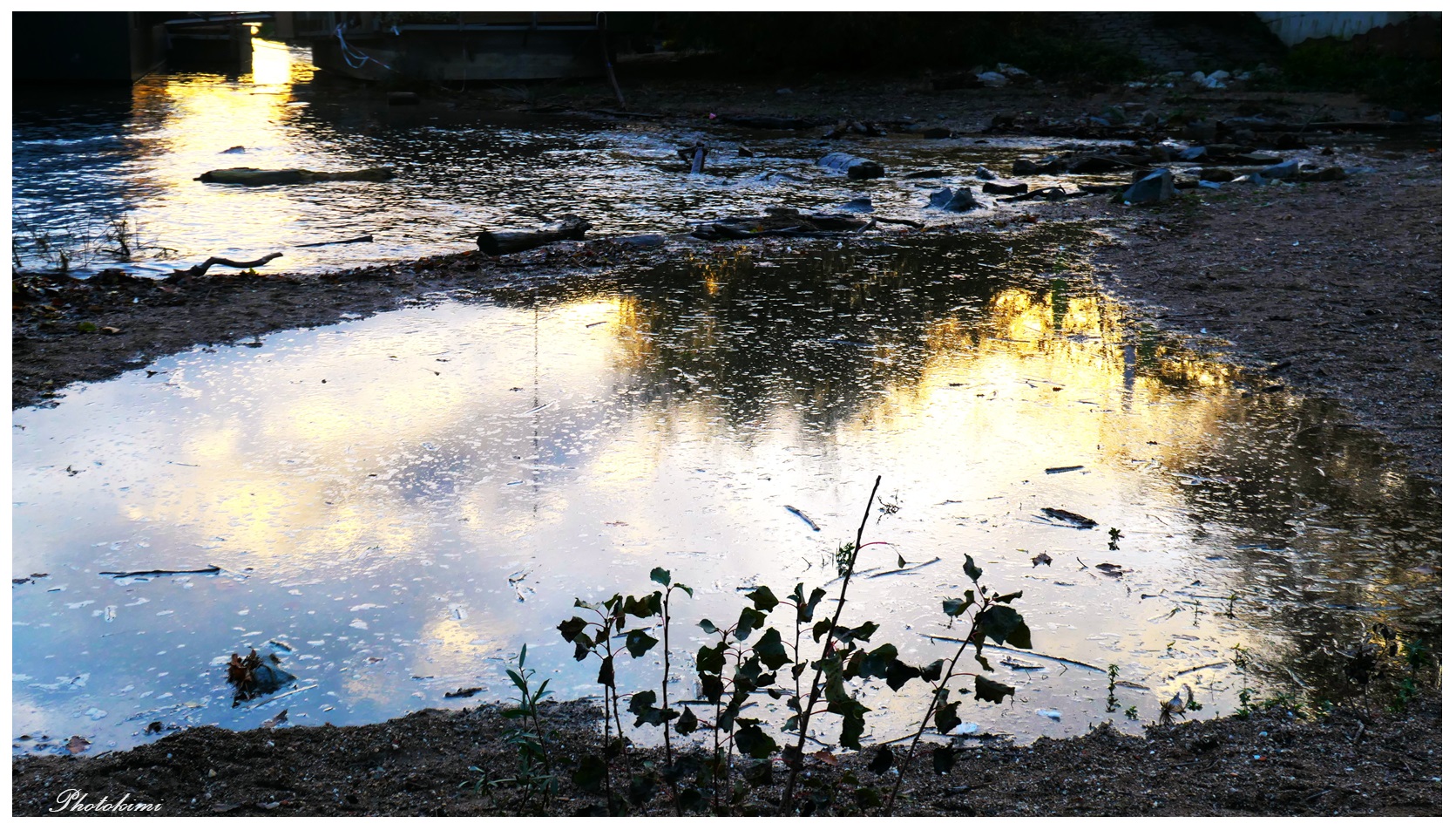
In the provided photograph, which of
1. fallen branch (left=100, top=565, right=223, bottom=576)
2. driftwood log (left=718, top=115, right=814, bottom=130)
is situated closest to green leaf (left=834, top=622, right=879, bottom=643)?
fallen branch (left=100, top=565, right=223, bottom=576)

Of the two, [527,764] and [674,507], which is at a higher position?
[527,764]

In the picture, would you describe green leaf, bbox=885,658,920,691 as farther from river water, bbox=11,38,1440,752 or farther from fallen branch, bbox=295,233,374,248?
fallen branch, bbox=295,233,374,248

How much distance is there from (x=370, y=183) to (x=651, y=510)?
10.3 m

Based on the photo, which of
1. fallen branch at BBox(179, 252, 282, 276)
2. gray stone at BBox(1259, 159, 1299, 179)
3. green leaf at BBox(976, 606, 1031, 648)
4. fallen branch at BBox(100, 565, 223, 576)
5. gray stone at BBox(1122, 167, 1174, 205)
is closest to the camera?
green leaf at BBox(976, 606, 1031, 648)

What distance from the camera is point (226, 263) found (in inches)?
337

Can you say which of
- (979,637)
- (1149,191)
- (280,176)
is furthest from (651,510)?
(280,176)

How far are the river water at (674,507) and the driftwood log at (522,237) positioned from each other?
5.91 ft

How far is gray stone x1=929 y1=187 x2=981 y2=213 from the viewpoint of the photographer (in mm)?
11414

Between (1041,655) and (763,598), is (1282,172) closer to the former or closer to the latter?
(1041,655)

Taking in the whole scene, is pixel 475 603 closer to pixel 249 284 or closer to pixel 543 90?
pixel 249 284

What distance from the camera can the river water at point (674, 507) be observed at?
3271 mm

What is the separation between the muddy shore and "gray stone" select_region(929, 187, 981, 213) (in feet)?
2.63

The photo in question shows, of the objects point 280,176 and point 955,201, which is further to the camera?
point 280,176

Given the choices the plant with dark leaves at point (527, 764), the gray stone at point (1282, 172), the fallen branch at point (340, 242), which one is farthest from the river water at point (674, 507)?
the gray stone at point (1282, 172)
